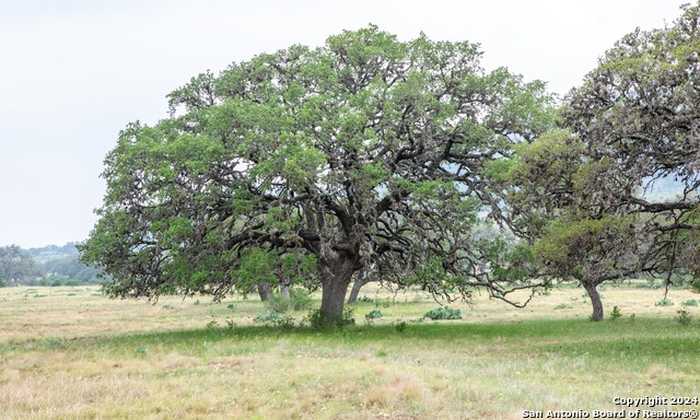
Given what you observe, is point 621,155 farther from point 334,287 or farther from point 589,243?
point 334,287

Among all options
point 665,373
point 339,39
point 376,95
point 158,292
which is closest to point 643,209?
point 665,373

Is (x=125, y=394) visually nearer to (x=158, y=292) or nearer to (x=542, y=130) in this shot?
(x=158, y=292)

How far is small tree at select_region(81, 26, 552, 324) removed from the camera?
2453cm

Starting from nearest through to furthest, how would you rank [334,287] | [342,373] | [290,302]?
1. [342,373]
2. [334,287]
3. [290,302]

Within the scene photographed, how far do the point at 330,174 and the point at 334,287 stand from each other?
6475mm

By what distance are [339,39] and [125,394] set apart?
1780 cm

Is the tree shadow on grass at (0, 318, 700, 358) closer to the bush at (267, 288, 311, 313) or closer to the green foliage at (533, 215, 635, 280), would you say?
the green foliage at (533, 215, 635, 280)

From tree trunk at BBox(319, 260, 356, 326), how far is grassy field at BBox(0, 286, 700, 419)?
61.7 inches

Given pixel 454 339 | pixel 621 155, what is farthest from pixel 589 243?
pixel 454 339

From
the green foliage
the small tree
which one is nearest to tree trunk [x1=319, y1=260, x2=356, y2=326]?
the small tree

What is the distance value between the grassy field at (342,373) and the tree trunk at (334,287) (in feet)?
5.14

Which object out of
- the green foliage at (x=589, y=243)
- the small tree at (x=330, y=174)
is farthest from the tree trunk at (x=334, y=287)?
the green foliage at (x=589, y=243)

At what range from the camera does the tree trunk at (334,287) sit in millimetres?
28562

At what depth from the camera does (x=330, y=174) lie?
24266 millimetres
